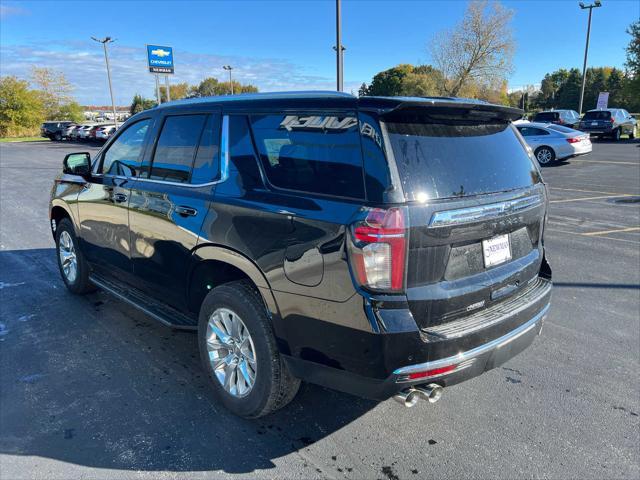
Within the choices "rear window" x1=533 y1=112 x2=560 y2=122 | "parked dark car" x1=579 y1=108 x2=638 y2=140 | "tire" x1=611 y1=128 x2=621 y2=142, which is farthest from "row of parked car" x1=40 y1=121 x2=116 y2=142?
"tire" x1=611 y1=128 x2=621 y2=142

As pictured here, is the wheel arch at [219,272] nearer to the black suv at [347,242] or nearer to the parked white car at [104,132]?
the black suv at [347,242]

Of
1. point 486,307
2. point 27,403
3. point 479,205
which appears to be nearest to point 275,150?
point 479,205

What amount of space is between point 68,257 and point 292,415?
10.9ft

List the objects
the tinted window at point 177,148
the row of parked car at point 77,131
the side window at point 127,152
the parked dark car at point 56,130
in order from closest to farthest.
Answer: the tinted window at point 177,148 → the side window at point 127,152 → the row of parked car at point 77,131 → the parked dark car at point 56,130

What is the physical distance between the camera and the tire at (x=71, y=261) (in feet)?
15.6

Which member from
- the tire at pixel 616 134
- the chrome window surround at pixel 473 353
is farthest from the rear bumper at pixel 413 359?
the tire at pixel 616 134

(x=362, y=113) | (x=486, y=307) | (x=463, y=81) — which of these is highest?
(x=463, y=81)

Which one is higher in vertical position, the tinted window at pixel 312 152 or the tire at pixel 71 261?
the tinted window at pixel 312 152

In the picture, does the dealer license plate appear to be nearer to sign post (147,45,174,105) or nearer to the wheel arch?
the wheel arch

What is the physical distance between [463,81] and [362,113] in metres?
46.5

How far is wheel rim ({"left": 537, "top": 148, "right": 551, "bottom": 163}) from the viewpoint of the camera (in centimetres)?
1750

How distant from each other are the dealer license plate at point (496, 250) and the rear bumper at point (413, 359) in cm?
31

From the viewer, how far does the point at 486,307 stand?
8.59ft

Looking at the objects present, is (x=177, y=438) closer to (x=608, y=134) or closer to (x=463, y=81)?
(x=608, y=134)
